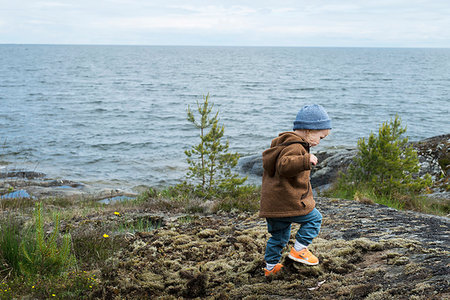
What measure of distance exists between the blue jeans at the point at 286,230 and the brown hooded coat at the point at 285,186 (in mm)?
152

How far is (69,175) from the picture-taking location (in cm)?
1897

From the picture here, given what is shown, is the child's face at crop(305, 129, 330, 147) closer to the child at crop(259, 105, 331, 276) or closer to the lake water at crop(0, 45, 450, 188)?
the child at crop(259, 105, 331, 276)

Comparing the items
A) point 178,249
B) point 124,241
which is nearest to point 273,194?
point 178,249

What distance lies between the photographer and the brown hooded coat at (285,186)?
4008mm

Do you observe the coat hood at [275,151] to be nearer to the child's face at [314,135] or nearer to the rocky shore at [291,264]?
the child's face at [314,135]

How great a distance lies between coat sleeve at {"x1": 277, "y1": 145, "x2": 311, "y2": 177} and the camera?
377 centimetres

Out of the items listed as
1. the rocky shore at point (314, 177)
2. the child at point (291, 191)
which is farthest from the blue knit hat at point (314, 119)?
the rocky shore at point (314, 177)

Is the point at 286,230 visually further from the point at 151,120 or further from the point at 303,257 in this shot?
the point at 151,120

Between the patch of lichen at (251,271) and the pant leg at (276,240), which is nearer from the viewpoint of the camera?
the patch of lichen at (251,271)

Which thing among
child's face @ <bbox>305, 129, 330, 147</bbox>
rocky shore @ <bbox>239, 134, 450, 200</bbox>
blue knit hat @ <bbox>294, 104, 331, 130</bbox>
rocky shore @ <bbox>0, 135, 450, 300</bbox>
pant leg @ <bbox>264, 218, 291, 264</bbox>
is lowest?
rocky shore @ <bbox>239, 134, 450, 200</bbox>

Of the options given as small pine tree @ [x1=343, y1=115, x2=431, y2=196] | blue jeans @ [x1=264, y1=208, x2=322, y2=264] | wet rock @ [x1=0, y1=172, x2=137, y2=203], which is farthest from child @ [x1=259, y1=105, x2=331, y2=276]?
wet rock @ [x1=0, y1=172, x2=137, y2=203]

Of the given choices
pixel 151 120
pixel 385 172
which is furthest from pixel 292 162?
pixel 151 120

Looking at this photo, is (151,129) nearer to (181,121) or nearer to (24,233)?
(181,121)

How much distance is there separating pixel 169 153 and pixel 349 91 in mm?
39608
